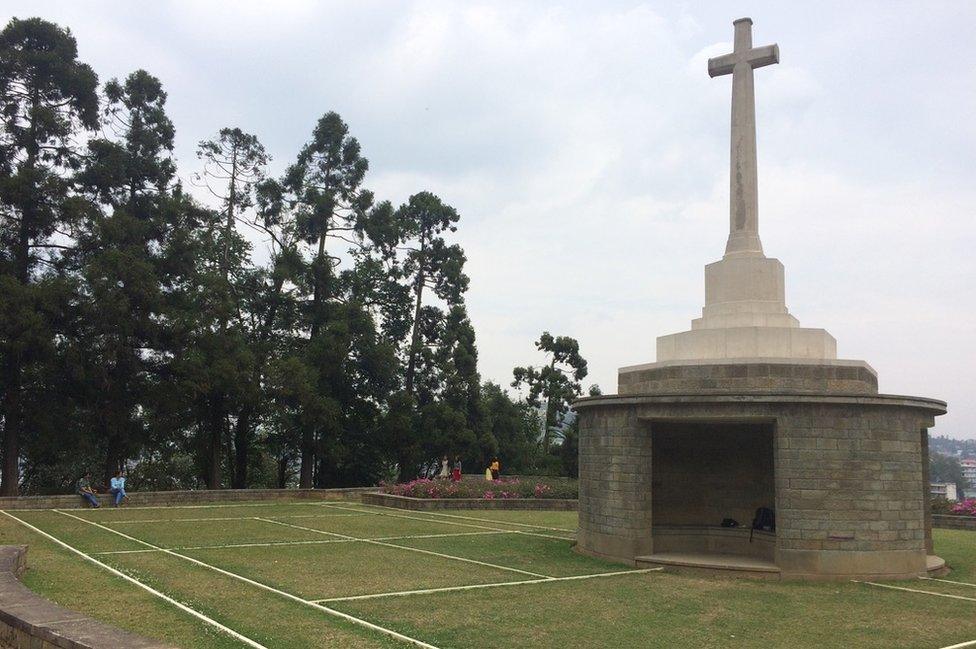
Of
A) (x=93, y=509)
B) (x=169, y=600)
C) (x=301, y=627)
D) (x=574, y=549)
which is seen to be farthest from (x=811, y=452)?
(x=93, y=509)

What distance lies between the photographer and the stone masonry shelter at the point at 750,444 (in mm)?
10898

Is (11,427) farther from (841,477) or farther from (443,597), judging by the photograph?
(841,477)

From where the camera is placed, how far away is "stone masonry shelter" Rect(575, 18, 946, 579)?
10.9 m

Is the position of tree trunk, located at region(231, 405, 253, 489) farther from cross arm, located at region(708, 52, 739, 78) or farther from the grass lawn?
cross arm, located at region(708, 52, 739, 78)

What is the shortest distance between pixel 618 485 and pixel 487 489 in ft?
39.4

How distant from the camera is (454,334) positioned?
32938 millimetres

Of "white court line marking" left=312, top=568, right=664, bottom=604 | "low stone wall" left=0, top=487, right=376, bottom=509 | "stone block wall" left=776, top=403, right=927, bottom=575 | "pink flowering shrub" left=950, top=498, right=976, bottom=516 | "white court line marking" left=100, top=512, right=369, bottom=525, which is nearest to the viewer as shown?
"white court line marking" left=312, top=568, right=664, bottom=604

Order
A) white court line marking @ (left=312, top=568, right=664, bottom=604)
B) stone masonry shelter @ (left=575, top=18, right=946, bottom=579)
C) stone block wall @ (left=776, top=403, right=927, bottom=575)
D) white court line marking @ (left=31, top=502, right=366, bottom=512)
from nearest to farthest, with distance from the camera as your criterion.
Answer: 1. white court line marking @ (left=312, top=568, right=664, bottom=604)
2. stone block wall @ (left=776, top=403, right=927, bottom=575)
3. stone masonry shelter @ (left=575, top=18, right=946, bottom=579)
4. white court line marking @ (left=31, top=502, right=366, bottom=512)

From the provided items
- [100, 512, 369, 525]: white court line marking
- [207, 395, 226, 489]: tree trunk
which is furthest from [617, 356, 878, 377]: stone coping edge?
[207, 395, 226, 489]: tree trunk

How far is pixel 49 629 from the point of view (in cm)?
586

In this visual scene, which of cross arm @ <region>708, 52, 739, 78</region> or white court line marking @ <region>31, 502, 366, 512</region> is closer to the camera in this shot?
cross arm @ <region>708, 52, 739, 78</region>

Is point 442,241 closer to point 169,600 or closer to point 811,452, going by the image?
point 811,452

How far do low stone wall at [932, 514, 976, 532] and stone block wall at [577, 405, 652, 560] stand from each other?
12.5m

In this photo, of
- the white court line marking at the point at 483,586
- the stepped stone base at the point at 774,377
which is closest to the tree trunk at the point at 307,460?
the stepped stone base at the point at 774,377
